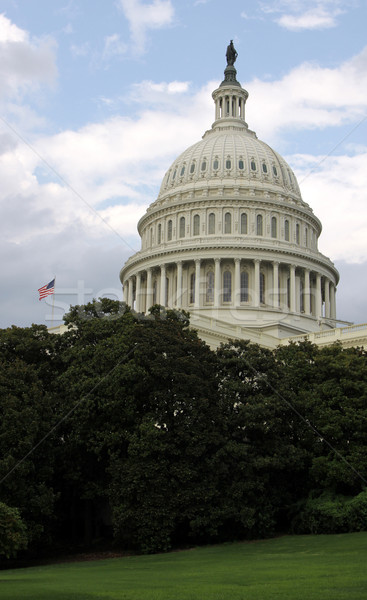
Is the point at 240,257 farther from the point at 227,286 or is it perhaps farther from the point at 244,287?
the point at 227,286

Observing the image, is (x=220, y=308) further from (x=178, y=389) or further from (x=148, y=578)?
(x=148, y=578)

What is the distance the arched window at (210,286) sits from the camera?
8469 cm

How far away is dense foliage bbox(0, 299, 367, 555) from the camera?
34.9 metres

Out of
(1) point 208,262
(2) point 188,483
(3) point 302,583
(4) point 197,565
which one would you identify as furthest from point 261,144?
(3) point 302,583

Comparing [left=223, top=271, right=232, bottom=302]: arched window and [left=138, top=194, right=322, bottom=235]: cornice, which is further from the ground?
[left=138, top=194, right=322, bottom=235]: cornice

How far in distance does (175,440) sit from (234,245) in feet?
164

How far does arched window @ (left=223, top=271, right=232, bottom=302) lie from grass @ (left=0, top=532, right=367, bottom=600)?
50746mm

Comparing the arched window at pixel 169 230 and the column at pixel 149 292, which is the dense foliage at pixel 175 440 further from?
the arched window at pixel 169 230

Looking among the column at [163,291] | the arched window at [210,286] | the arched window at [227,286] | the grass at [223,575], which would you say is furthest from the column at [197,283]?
the grass at [223,575]

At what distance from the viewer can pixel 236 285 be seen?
83.6 meters

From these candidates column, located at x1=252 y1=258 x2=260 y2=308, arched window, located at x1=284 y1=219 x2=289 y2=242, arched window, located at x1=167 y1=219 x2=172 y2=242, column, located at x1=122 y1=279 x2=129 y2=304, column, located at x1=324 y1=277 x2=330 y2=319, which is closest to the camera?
column, located at x1=252 y1=258 x2=260 y2=308

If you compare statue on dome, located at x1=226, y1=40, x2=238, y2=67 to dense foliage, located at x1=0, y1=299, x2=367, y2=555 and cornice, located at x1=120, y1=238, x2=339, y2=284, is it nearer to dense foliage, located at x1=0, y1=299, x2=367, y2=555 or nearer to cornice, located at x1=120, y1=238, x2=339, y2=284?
cornice, located at x1=120, y1=238, x2=339, y2=284

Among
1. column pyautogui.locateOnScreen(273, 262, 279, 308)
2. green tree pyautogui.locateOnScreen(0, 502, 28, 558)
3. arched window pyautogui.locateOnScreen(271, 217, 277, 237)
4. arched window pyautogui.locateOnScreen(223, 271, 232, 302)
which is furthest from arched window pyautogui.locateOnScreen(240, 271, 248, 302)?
green tree pyautogui.locateOnScreen(0, 502, 28, 558)

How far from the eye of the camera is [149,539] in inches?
1356
